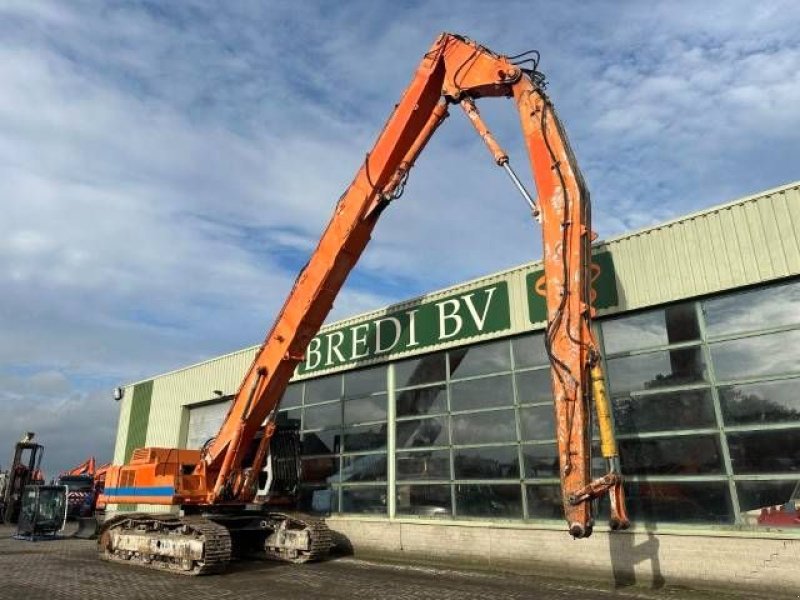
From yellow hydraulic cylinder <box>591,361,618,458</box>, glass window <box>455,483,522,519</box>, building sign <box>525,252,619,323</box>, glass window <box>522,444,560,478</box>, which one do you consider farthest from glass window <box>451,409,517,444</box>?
yellow hydraulic cylinder <box>591,361,618,458</box>

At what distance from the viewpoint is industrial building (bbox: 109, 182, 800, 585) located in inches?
392

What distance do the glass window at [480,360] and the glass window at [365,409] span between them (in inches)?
93.2

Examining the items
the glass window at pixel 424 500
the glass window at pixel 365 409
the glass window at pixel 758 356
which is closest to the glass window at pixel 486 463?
the glass window at pixel 424 500

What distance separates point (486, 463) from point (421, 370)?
2912 mm

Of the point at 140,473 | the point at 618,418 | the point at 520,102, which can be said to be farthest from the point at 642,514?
the point at 140,473

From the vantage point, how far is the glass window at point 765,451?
9.54 metres

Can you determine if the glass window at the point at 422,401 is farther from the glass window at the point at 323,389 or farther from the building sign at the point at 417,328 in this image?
the glass window at the point at 323,389

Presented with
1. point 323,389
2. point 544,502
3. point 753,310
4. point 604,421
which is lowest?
point 544,502

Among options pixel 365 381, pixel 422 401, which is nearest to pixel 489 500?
pixel 422 401

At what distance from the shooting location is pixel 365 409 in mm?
16125

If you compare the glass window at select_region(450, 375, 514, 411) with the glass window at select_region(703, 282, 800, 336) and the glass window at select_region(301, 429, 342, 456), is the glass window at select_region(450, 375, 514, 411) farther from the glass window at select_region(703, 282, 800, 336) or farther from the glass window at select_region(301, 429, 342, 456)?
the glass window at select_region(703, 282, 800, 336)

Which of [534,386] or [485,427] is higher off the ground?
[534,386]

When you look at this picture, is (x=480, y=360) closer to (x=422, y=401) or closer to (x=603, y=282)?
(x=422, y=401)

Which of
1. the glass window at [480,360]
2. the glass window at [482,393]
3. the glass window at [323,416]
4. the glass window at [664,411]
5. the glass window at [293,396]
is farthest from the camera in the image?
the glass window at [293,396]
